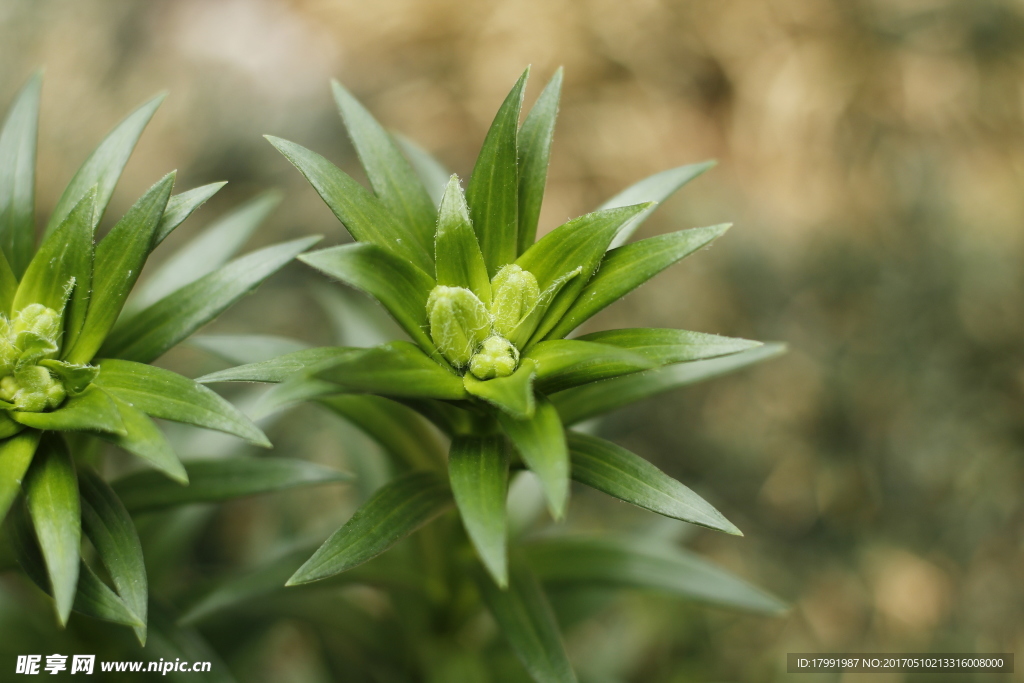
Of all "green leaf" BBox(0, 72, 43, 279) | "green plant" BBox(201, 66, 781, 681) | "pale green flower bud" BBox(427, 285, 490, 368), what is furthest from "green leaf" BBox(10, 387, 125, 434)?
"pale green flower bud" BBox(427, 285, 490, 368)

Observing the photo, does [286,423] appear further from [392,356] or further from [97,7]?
[97,7]

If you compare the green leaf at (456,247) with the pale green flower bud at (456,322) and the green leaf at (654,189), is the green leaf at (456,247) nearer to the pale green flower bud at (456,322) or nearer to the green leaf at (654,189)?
the pale green flower bud at (456,322)

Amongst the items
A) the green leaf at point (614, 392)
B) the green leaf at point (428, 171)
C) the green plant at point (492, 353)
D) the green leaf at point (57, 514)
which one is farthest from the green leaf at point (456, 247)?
the green leaf at point (57, 514)

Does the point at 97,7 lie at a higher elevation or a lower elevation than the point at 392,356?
higher

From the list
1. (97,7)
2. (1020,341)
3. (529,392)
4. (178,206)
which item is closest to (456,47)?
(97,7)

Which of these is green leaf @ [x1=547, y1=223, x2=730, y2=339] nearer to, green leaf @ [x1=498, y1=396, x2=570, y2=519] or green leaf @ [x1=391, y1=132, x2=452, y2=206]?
green leaf @ [x1=498, y1=396, x2=570, y2=519]

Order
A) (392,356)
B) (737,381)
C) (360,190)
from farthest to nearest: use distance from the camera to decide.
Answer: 1. (737,381)
2. (360,190)
3. (392,356)

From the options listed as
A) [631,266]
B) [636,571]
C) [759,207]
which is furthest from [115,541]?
[759,207]
